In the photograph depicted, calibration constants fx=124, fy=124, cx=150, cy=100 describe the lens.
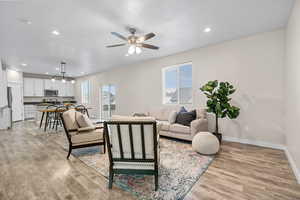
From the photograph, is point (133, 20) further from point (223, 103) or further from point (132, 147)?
point (223, 103)

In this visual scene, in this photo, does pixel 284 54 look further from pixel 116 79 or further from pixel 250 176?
pixel 116 79

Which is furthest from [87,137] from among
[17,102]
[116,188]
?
[17,102]

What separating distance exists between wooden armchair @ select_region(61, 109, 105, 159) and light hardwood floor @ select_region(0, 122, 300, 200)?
34cm

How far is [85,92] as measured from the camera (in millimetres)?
9000

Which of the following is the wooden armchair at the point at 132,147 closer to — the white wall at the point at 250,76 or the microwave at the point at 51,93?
the white wall at the point at 250,76

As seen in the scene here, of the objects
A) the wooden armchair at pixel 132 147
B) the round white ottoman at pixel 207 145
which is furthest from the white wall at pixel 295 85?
the wooden armchair at pixel 132 147

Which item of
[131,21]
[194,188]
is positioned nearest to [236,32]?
[131,21]

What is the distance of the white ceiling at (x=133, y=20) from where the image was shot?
2.13 meters

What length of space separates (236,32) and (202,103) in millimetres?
2081

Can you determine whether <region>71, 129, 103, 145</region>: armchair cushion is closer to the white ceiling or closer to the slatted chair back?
the slatted chair back

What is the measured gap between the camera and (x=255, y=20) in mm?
2613

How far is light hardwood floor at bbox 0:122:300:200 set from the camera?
158 centimetres

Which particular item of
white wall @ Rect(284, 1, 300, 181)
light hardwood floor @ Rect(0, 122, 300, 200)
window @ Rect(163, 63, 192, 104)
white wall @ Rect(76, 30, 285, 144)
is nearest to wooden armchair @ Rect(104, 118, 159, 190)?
light hardwood floor @ Rect(0, 122, 300, 200)

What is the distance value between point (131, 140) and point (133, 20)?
237cm
